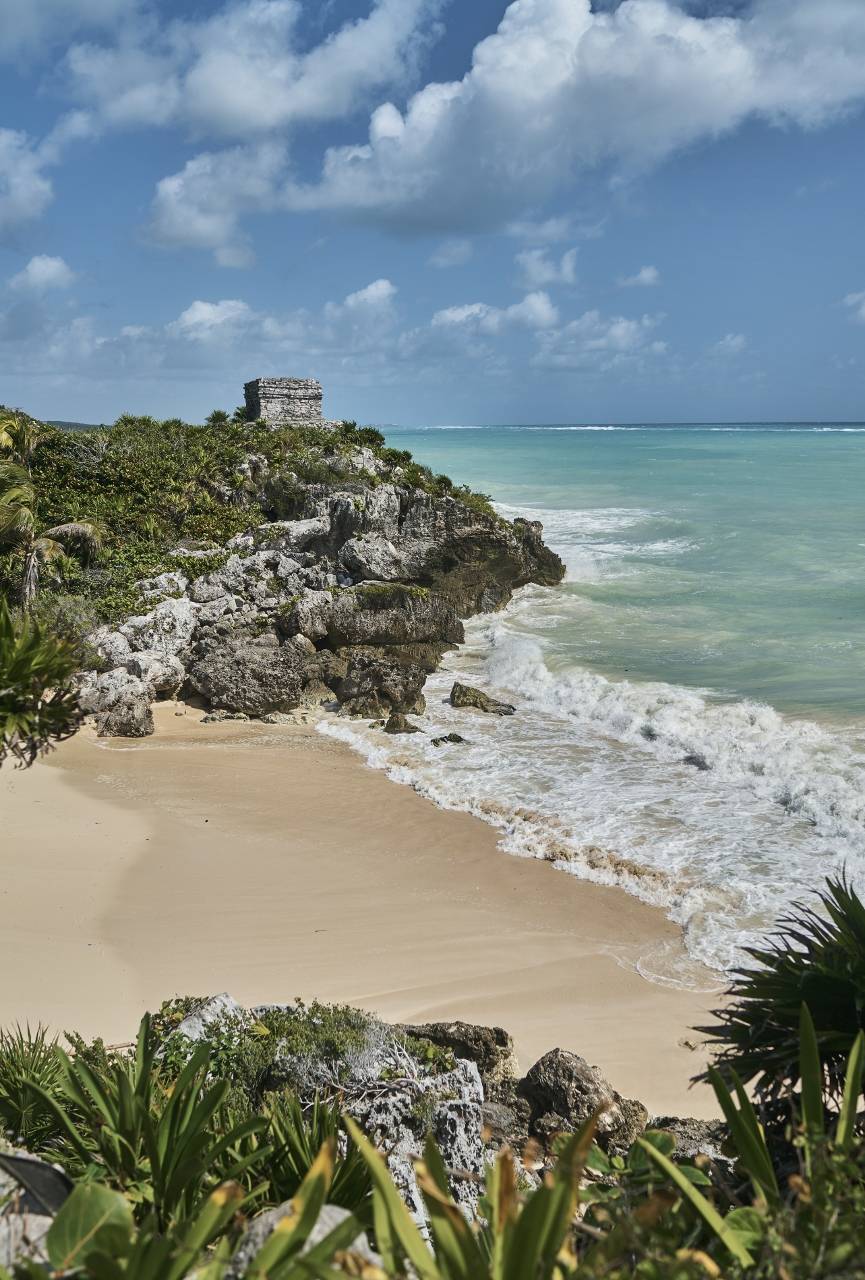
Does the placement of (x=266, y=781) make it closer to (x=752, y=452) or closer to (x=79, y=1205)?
(x=79, y=1205)

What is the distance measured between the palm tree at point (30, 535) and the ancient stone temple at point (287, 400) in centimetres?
1195

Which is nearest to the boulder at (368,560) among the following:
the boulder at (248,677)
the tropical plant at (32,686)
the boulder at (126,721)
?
the boulder at (248,677)

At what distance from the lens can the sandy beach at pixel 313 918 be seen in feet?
25.1

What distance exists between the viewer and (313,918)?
938 centimetres

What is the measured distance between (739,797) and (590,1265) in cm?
1135

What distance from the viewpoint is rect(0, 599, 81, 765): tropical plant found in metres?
3.82

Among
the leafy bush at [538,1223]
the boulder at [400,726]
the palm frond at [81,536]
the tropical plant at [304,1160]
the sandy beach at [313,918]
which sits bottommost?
the sandy beach at [313,918]

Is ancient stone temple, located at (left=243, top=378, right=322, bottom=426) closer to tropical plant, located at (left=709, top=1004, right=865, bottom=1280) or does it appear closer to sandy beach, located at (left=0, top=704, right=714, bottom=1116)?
sandy beach, located at (left=0, top=704, right=714, bottom=1116)

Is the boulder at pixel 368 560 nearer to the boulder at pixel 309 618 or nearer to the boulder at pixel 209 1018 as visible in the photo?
the boulder at pixel 309 618

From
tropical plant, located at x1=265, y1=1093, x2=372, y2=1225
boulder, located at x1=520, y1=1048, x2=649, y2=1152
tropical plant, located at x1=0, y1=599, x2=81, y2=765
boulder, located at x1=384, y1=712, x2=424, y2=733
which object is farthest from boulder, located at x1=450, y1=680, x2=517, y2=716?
tropical plant, located at x1=0, y1=599, x2=81, y2=765

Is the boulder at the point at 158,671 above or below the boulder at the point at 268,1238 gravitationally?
below

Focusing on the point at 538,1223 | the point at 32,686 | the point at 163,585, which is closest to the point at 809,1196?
the point at 538,1223

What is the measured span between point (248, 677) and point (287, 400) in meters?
17.7

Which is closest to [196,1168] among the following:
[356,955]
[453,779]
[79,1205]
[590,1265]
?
[79,1205]
